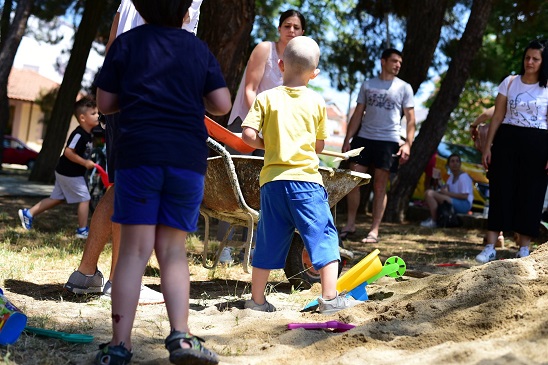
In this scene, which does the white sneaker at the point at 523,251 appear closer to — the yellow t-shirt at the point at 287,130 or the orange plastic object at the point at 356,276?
the orange plastic object at the point at 356,276

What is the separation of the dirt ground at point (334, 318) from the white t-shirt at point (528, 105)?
2.22 m

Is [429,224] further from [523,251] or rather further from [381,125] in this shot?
[523,251]

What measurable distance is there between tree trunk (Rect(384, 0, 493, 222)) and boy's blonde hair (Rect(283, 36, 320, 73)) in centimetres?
860

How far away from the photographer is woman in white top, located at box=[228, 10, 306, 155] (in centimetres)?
638

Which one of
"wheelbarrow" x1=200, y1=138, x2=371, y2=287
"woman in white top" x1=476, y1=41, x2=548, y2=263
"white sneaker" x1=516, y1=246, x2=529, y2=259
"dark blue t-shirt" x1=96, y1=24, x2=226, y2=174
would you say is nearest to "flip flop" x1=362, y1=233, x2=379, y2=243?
"woman in white top" x1=476, y1=41, x2=548, y2=263

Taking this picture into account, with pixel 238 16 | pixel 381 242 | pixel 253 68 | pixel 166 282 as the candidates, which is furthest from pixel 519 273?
pixel 238 16

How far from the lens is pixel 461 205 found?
12.9 m

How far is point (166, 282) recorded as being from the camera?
3.24 meters

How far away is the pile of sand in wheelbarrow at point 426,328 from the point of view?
10.3 ft

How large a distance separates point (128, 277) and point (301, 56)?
69.9 inches

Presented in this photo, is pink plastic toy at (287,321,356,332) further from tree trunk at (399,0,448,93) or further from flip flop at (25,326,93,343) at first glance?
tree trunk at (399,0,448,93)

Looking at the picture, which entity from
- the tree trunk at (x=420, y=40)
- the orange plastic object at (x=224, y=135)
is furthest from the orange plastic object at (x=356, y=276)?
the tree trunk at (x=420, y=40)

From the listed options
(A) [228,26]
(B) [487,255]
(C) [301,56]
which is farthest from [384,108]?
(C) [301,56]

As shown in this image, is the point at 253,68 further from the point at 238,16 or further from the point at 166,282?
the point at 166,282
